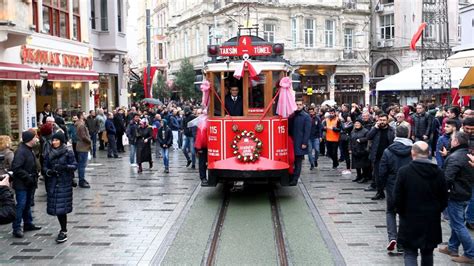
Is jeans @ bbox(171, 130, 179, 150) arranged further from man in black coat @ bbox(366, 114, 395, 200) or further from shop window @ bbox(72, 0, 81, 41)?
man in black coat @ bbox(366, 114, 395, 200)

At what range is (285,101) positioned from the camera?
39.9 ft

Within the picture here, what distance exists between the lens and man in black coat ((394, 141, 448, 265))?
21.4 ft

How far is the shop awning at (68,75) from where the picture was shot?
795 inches

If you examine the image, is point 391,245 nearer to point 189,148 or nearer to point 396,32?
point 189,148

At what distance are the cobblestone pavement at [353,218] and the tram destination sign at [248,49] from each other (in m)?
3.34

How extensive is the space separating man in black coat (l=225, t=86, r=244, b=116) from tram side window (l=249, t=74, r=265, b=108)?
0.74 feet

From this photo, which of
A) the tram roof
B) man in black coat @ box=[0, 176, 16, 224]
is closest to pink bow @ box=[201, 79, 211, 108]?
the tram roof

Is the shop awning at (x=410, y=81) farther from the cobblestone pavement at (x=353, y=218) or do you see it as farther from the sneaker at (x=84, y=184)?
the sneaker at (x=84, y=184)

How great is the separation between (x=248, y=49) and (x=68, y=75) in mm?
10792

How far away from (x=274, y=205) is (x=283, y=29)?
32.6 m

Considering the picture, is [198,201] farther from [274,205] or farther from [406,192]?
[406,192]

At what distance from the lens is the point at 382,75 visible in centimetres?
4909

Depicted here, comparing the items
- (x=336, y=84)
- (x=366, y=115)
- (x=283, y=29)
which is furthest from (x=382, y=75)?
(x=366, y=115)

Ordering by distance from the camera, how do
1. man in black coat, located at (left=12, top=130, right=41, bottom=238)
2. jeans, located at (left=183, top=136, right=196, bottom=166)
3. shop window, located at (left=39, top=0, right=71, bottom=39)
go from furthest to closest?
1. shop window, located at (left=39, top=0, right=71, bottom=39)
2. jeans, located at (left=183, top=136, right=196, bottom=166)
3. man in black coat, located at (left=12, top=130, right=41, bottom=238)
